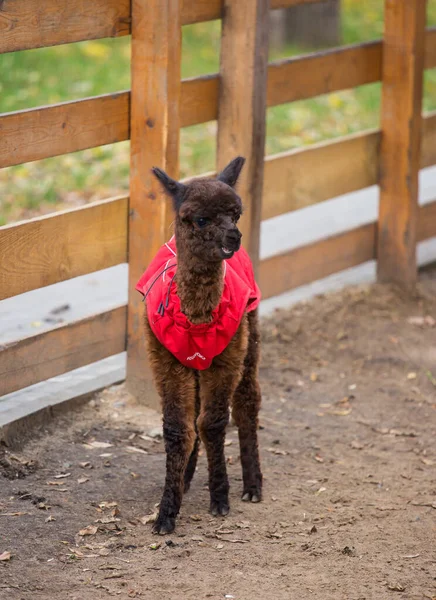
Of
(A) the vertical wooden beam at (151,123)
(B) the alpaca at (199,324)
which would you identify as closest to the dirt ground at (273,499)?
(B) the alpaca at (199,324)

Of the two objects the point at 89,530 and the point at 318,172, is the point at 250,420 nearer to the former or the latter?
the point at 89,530

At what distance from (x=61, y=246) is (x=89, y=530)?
1.49 metres

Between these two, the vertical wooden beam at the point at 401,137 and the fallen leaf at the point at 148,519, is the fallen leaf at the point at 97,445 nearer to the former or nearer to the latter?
the fallen leaf at the point at 148,519

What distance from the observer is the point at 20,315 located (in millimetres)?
5980

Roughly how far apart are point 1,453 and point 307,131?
263 inches

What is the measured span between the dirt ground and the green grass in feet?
9.37

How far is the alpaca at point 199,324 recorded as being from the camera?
375 cm

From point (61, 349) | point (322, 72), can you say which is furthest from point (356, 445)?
point (322, 72)

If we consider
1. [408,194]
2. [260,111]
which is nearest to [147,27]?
[260,111]

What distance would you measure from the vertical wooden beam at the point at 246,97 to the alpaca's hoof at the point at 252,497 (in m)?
1.51

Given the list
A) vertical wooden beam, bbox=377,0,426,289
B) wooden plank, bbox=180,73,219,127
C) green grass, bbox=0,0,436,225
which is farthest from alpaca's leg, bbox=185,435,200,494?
green grass, bbox=0,0,436,225

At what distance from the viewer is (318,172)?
642 cm

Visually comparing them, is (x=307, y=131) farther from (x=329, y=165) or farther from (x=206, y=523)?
(x=206, y=523)

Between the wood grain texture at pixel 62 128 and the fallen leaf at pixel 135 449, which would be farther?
the fallen leaf at pixel 135 449
